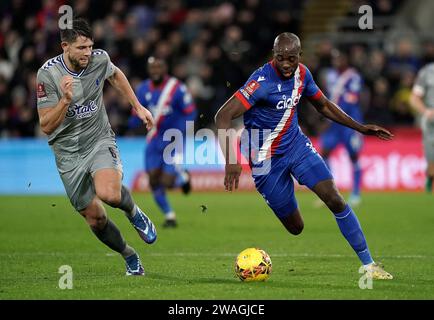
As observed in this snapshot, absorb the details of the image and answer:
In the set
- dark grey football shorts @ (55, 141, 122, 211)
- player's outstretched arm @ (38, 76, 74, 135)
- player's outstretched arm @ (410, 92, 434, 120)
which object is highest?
player's outstretched arm @ (410, 92, 434, 120)

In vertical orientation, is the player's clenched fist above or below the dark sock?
above

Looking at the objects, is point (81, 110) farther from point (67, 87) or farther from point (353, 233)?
point (353, 233)

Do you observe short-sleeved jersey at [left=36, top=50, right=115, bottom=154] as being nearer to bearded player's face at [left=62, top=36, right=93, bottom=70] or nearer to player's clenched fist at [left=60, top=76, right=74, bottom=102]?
bearded player's face at [left=62, top=36, right=93, bottom=70]

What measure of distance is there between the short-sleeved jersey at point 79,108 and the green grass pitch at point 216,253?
1.42 metres

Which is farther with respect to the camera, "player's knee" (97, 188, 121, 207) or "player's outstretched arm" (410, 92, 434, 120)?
"player's outstretched arm" (410, 92, 434, 120)

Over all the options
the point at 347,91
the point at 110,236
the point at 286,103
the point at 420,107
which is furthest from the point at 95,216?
the point at 347,91

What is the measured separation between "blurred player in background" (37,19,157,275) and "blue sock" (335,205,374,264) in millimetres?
2048

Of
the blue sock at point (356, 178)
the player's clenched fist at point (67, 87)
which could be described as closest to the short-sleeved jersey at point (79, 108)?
the player's clenched fist at point (67, 87)

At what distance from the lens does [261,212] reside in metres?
19.0

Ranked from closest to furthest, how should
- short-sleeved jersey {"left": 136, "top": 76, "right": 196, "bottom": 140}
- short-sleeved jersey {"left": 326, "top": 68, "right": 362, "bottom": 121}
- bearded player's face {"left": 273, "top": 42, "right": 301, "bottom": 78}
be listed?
bearded player's face {"left": 273, "top": 42, "right": 301, "bottom": 78}
short-sleeved jersey {"left": 136, "top": 76, "right": 196, "bottom": 140}
short-sleeved jersey {"left": 326, "top": 68, "right": 362, "bottom": 121}

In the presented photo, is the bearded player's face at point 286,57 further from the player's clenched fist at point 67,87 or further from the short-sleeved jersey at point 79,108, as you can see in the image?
the player's clenched fist at point 67,87

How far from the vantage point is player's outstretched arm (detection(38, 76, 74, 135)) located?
30.5 feet

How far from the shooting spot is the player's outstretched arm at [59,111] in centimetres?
929

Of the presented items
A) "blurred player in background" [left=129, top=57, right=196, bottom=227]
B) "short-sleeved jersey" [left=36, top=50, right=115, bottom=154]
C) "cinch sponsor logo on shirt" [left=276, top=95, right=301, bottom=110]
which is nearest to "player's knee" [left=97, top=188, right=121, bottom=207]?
"short-sleeved jersey" [left=36, top=50, right=115, bottom=154]
